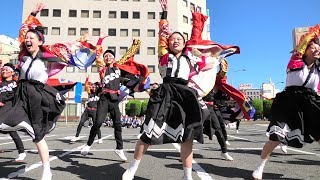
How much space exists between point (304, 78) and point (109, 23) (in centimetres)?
5463

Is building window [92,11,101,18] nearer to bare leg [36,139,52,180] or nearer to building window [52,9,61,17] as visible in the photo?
building window [52,9,61,17]

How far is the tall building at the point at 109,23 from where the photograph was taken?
55.6m

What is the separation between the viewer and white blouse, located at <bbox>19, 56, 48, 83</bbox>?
468cm

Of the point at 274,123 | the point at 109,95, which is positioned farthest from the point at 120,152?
the point at 274,123

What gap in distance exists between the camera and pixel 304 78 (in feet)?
15.8

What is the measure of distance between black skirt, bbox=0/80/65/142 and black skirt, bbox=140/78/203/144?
1.35 metres

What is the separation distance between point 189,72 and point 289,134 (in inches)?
64.9

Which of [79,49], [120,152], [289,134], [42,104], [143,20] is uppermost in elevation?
[143,20]

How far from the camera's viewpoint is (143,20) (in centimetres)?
5809

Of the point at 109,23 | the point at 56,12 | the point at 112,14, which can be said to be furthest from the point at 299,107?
the point at 56,12

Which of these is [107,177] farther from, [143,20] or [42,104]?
[143,20]

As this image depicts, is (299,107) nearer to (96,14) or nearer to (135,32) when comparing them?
(135,32)

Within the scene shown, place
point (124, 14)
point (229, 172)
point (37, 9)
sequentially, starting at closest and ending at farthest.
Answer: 1. point (229, 172)
2. point (37, 9)
3. point (124, 14)

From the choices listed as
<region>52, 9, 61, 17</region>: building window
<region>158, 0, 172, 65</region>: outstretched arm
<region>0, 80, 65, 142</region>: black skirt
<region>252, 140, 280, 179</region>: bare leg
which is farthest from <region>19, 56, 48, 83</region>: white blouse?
<region>52, 9, 61, 17</region>: building window
